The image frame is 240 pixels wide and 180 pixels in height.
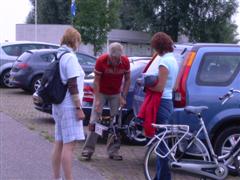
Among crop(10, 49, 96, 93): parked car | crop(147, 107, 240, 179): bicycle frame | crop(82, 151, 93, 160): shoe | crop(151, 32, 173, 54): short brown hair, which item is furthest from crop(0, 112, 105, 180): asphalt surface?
crop(10, 49, 96, 93): parked car

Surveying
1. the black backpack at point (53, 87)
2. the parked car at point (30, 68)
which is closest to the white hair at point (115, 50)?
the black backpack at point (53, 87)

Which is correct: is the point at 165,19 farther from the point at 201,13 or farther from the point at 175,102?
the point at 175,102

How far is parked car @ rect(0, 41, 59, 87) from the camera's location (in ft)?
72.5

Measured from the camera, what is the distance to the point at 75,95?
7156mm

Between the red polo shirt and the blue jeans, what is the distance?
5.37 feet

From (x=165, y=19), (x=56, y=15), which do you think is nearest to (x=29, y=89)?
(x=165, y=19)

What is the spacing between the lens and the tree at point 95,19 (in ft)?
108

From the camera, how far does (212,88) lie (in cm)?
855

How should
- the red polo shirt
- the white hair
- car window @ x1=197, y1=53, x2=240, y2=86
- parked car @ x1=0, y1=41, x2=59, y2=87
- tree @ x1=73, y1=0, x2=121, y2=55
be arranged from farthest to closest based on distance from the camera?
tree @ x1=73, y1=0, x2=121, y2=55 < parked car @ x1=0, y1=41, x2=59, y2=87 < the red polo shirt < the white hair < car window @ x1=197, y1=53, x2=240, y2=86

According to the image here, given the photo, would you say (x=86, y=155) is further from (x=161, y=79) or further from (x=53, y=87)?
(x=53, y=87)

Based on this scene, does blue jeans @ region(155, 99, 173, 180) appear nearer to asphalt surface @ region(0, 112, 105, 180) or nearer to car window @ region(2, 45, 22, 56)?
asphalt surface @ region(0, 112, 105, 180)

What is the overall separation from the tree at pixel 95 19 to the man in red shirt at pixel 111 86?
23.4 metres

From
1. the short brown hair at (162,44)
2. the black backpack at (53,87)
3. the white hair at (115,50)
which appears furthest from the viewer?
the white hair at (115,50)

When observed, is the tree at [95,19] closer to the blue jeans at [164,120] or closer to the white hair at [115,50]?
the white hair at [115,50]
